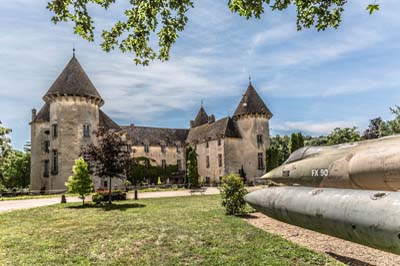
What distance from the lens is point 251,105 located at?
53.2 metres

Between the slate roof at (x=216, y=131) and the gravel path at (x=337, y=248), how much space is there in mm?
39441

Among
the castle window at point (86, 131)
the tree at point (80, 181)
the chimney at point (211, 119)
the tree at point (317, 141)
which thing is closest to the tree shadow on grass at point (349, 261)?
the tree at point (80, 181)

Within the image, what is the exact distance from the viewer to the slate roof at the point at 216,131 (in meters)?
52.7

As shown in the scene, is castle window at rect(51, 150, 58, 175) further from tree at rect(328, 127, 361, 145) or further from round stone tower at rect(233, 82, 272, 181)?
tree at rect(328, 127, 361, 145)

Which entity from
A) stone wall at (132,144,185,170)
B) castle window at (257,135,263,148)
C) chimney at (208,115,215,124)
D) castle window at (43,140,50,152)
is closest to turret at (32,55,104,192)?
castle window at (43,140,50,152)

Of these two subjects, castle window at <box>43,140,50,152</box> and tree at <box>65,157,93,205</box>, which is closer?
tree at <box>65,157,93,205</box>

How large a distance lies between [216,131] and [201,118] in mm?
12327

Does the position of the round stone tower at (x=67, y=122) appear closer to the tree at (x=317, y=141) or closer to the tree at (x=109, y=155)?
the tree at (x=109, y=155)

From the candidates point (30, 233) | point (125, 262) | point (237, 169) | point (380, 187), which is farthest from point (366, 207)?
point (237, 169)

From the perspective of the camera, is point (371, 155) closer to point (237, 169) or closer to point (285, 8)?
point (285, 8)

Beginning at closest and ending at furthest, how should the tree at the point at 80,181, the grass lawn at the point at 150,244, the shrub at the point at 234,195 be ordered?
the grass lawn at the point at 150,244, the shrub at the point at 234,195, the tree at the point at 80,181

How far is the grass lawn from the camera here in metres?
8.53

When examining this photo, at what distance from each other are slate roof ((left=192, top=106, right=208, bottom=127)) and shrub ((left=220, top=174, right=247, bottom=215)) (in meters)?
48.9

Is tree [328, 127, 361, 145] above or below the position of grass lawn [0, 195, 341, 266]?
above
